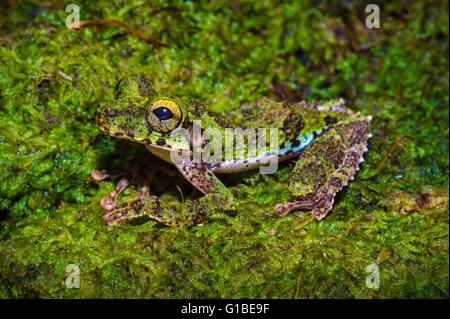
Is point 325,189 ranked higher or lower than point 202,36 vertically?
lower

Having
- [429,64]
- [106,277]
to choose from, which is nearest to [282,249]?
[106,277]

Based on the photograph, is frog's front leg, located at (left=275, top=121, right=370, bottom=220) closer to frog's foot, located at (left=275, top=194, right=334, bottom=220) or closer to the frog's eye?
frog's foot, located at (left=275, top=194, right=334, bottom=220)

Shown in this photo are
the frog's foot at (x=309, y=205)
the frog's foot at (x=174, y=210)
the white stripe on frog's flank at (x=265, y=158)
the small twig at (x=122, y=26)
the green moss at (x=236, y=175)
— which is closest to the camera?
the green moss at (x=236, y=175)

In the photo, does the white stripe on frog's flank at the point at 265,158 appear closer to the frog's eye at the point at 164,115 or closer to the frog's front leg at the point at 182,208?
the frog's front leg at the point at 182,208

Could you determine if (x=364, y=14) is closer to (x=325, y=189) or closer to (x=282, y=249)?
(x=325, y=189)

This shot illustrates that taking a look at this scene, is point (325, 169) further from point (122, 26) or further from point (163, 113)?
point (122, 26)

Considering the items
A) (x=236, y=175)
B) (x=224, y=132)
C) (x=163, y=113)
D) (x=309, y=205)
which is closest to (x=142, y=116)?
(x=163, y=113)

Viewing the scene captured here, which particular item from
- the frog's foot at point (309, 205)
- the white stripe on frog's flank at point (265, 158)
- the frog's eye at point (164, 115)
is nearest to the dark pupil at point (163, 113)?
the frog's eye at point (164, 115)

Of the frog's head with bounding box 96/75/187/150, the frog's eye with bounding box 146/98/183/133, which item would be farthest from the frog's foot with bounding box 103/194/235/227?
the frog's eye with bounding box 146/98/183/133
